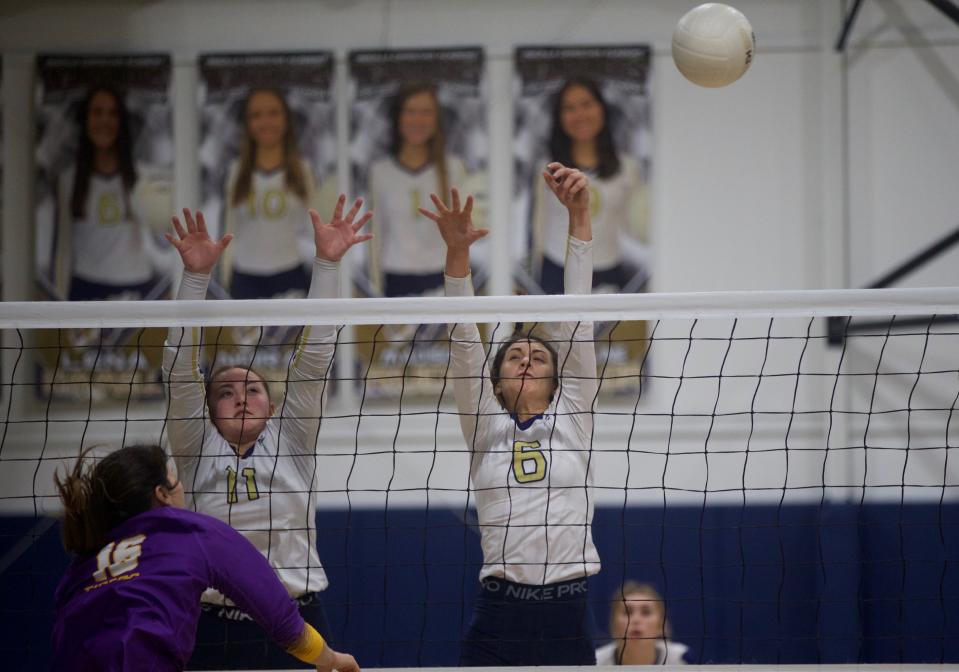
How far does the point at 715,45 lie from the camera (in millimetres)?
4117

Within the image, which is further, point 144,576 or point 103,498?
point 103,498

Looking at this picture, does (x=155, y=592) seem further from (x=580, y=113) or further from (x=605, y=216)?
(x=580, y=113)

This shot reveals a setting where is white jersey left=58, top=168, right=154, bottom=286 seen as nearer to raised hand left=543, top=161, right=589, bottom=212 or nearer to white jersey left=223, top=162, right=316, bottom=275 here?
white jersey left=223, top=162, right=316, bottom=275

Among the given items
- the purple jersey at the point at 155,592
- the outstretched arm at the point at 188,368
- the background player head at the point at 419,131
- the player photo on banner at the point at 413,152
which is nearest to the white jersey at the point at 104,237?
the player photo on banner at the point at 413,152

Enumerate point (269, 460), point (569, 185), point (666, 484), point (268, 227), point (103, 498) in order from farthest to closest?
1. point (268, 227)
2. point (666, 484)
3. point (269, 460)
4. point (569, 185)
5. point (103, 498)

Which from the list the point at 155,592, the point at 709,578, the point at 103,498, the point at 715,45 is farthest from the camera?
the point at 709,578

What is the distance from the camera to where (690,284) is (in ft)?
21.3

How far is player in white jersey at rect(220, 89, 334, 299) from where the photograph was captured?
6410 millimetres

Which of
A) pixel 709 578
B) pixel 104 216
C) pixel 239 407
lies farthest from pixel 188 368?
pixel 709 578

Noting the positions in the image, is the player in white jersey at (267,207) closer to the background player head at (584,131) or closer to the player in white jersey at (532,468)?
the background player head at (584,131)

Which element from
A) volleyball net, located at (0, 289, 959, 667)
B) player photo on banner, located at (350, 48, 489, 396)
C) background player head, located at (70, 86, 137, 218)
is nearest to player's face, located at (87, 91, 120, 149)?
background player head, located at (70, 86, 137, 218)

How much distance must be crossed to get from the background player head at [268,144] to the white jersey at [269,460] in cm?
313

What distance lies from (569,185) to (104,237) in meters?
4.16

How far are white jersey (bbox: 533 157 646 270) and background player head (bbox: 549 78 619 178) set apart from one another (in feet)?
0.27
